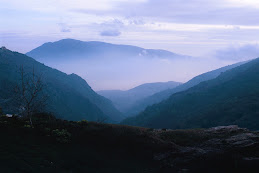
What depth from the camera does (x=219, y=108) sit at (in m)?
136

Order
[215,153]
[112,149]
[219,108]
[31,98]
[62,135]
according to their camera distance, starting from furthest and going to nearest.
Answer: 1. [219,108]
2. [31,98]
3. [62,135]
4. [112,149]
5. [215,153]

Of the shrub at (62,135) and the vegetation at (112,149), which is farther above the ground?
the shrub at (62,135)

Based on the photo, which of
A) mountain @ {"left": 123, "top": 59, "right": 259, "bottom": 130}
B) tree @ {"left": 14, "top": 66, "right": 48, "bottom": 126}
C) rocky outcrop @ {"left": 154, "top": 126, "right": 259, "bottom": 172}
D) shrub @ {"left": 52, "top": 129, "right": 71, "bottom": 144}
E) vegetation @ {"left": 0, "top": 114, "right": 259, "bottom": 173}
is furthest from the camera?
mountain @ {"left": 123, "top": 59, "right": 259, "bottom": 130}

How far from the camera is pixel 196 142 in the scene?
21.6 m

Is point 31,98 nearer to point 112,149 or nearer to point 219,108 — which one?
point 112,149

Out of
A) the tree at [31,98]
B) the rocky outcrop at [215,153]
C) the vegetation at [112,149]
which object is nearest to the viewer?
the vegetation at [112,149]

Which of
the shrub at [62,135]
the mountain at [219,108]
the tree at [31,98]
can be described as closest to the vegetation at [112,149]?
the shrub at [62,135]

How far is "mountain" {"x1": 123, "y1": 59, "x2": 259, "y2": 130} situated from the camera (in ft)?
381

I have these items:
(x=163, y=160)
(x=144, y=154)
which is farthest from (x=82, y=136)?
(x=163, y=160)

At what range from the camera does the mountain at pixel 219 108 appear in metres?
116

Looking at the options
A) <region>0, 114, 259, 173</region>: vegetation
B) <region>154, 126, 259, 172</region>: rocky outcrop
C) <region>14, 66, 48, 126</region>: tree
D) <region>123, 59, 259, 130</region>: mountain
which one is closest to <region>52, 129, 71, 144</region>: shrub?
<region>0, 114, 259, 173</region>: vegetation

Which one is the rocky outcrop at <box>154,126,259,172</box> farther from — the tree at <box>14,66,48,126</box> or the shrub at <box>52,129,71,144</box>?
the tree at <box>14,66,48,126</box>

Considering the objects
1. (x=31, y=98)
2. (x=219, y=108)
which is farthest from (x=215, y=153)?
Answer: (x=219, y=108)

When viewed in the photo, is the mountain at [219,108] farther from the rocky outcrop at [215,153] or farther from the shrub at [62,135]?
the shrub at [62,135]
